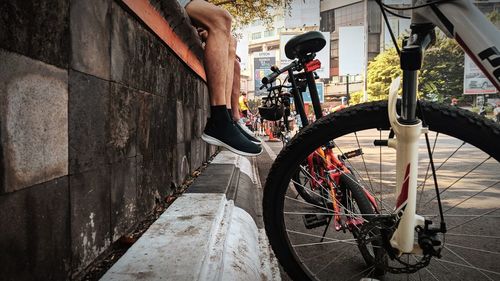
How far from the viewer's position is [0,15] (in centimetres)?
92

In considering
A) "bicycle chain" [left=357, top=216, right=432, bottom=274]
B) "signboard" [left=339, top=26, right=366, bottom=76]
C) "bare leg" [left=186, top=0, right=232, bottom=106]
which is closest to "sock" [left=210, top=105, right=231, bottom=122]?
"bare leg" [left=186, top=0, right=232, bottom=106]

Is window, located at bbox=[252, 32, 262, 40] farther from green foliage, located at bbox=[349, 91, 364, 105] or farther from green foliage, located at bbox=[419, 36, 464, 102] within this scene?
green foliage, located at bbox=[419, 36, 464, 102]

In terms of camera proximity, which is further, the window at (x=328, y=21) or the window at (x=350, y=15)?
the window at (x=328, y=21)

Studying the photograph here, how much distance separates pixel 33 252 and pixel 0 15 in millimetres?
695

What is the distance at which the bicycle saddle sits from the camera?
2482 millimetres

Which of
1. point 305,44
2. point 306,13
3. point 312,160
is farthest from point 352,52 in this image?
point 312,160

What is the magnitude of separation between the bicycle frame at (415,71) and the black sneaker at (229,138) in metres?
0.89

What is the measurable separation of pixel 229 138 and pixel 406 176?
3.38 ft

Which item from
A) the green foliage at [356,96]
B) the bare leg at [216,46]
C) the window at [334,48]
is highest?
the window at [334,48]

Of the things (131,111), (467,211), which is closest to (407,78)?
(131,111)

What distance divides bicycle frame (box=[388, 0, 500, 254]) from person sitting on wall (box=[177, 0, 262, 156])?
3.03 feet

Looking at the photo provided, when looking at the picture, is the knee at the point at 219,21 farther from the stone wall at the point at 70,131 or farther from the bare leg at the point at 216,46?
the stone wall at the point at 70,131

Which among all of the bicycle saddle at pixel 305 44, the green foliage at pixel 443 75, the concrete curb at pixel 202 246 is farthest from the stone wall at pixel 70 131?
the green foliage at pixel 443 75

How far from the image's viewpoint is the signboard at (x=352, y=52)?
48875mm
